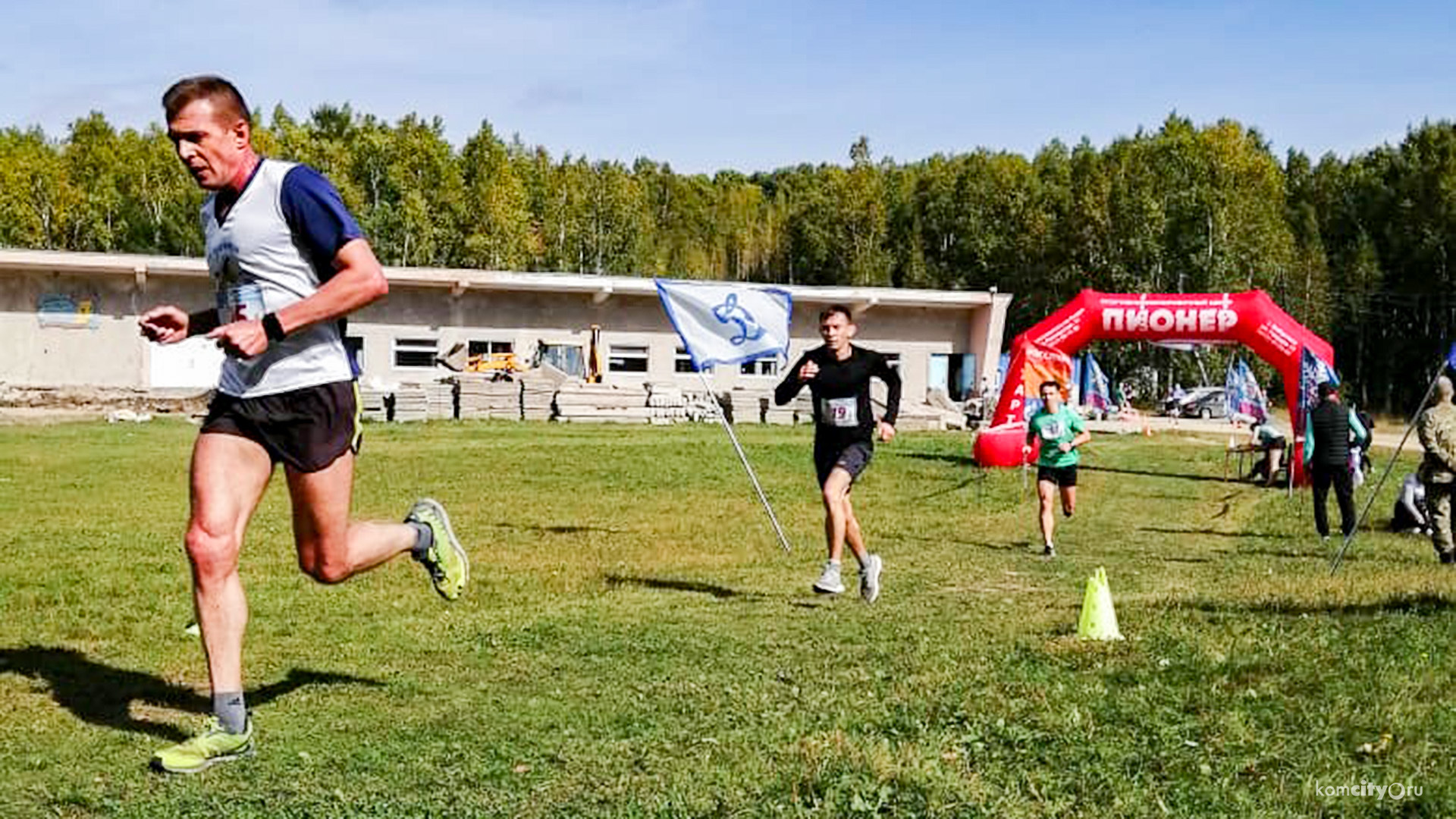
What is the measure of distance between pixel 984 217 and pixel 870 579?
73461 mm

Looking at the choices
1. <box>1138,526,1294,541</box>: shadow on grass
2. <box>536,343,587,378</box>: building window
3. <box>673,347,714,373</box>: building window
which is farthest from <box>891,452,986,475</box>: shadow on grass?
<box>673,347,714,373</box>: building window

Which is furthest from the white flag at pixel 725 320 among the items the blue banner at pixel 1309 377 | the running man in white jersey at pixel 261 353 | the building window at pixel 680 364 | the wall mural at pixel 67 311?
the wall mural at pixel 67 311

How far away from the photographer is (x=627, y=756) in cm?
536

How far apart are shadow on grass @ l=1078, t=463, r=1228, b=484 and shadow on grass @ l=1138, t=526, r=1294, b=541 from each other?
870 centimetres

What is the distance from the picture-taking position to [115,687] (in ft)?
21.6

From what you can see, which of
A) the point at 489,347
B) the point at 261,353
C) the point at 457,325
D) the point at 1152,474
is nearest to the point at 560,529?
the point at 261,353

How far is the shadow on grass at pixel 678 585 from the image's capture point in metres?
10.8

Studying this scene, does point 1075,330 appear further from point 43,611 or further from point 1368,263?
point 1368,263

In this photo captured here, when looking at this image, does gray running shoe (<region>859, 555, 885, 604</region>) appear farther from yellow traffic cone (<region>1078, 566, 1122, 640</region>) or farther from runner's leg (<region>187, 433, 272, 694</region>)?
runner's leg (<region>187, 433, 272, 694</region>)

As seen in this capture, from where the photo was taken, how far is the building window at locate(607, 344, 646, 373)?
47.7m

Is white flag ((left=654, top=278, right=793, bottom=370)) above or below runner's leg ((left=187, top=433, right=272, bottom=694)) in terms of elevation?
above

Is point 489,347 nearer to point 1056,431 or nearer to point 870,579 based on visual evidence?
point 1056,431

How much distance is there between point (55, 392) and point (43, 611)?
113 ft

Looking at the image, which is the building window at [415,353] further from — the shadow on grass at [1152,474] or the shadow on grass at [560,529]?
the shadow on grass at [560,529]
